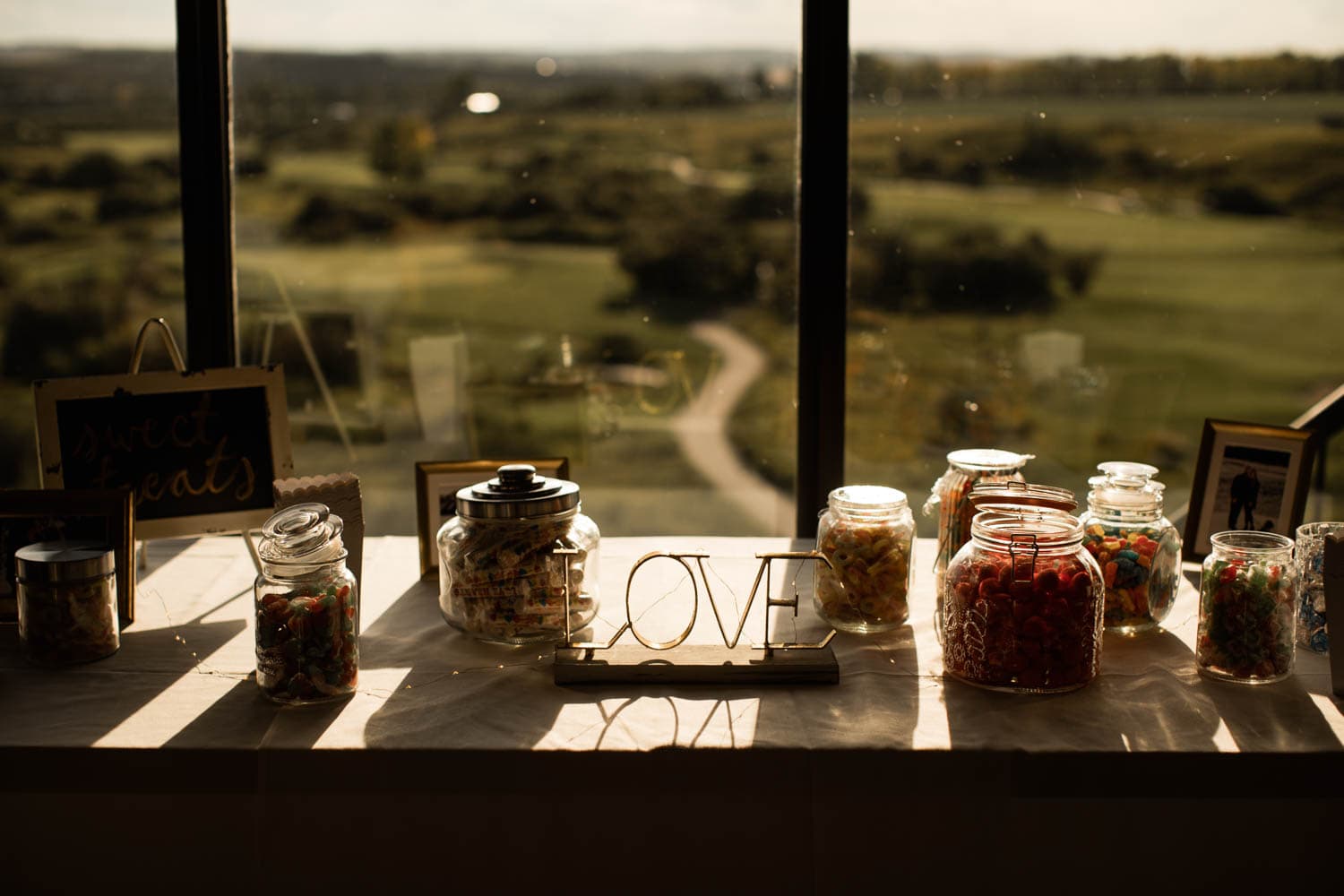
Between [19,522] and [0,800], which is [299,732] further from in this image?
[19,522]

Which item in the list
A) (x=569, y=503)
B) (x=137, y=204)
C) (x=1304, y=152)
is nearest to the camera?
(x=569, y=503)

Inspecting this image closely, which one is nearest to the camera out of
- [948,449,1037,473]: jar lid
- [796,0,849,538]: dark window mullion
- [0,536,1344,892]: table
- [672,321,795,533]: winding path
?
[0,536,1344,892]: table

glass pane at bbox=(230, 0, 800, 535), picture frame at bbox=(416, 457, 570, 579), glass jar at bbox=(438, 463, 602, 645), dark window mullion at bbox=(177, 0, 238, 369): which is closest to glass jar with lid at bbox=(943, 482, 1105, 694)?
glass jar at bbox=(438, 463, 602, 645)

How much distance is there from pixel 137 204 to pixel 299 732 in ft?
7.46

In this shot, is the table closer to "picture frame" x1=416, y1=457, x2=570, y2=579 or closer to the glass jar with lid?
the glass jar with lid

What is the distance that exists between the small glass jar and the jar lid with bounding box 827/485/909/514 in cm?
48

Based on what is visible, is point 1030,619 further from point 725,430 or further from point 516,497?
point 725,430

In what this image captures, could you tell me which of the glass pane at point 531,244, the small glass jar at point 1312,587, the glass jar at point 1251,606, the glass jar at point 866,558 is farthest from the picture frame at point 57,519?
the small glass jar at point 1312,587

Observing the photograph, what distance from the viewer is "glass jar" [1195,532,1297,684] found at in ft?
4.24

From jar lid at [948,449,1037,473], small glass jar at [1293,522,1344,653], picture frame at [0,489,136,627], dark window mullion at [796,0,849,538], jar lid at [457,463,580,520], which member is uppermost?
dark window mullion at [796,0,849,538]

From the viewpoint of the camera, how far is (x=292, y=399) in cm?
226

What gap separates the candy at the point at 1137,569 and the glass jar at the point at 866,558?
0.77 ft

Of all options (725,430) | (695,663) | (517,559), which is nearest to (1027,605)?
(695,663)

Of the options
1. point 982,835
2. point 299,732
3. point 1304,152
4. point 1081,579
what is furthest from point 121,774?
point 1304,152
